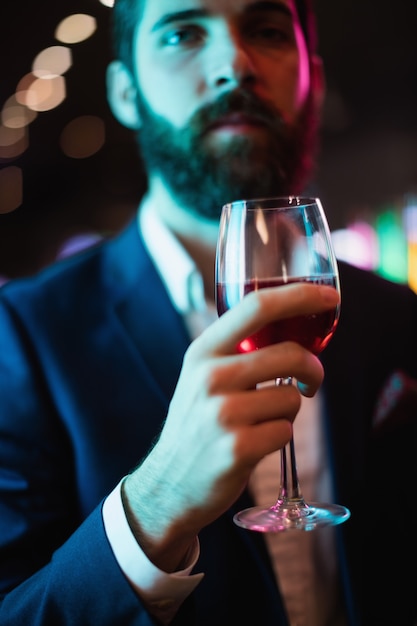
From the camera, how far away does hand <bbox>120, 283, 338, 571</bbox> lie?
2.38 ft

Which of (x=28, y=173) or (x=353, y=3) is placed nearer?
(x=353, y=3)

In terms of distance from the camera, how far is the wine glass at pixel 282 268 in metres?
0.82

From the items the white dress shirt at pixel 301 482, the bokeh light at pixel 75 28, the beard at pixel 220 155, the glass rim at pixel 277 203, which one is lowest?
the white dress shirt at pixel 301 482

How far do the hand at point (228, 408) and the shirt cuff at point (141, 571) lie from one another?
7 cm

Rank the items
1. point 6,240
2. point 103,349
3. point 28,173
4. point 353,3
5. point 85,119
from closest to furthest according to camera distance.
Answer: point 103,349 → point 85,119 → point 353,3 → point 28,173 → point 6,240

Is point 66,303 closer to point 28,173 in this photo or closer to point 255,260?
point 255,260

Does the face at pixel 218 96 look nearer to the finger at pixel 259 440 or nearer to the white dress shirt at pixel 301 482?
the white dress shirt at pixel 301 482

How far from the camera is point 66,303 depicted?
1382mm

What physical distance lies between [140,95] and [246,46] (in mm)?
240

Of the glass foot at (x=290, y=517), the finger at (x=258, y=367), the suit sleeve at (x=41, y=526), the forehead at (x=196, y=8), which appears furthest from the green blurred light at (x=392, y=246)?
the finger at (x=258, y=367)

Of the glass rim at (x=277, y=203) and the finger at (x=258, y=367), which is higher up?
the glass rim at (x=277, y=203)

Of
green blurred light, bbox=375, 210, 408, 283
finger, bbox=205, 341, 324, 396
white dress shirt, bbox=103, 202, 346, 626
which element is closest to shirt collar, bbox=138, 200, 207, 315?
white dress shirt, bbox=103, 202, 346, 626

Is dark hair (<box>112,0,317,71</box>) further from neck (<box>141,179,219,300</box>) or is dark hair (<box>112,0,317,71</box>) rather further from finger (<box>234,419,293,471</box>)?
finger (<box>234,419,293,471</box>)

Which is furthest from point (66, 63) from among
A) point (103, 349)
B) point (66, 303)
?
point (103, 349)
